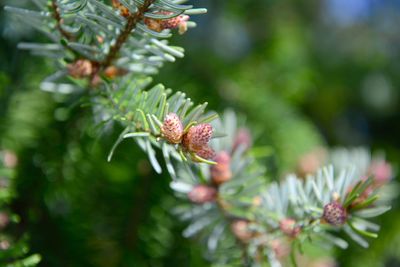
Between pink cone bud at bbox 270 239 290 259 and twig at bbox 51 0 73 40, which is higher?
twig at bbox 51 0 73 40

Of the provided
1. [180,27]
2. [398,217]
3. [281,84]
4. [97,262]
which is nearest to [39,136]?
[97,262]

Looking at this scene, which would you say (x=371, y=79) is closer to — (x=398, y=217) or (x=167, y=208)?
(x=398, y=217)

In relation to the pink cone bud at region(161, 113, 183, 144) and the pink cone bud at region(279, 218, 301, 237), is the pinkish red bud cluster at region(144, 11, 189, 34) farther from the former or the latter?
the pink cone bud at region(279, 218, 301, 237)

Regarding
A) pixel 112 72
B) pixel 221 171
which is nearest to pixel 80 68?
pixel 112 72

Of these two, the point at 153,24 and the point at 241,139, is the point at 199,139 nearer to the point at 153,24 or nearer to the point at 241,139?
the point at 153,24

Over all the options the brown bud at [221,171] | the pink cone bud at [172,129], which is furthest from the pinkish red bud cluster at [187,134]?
the brown bud at [221,171]

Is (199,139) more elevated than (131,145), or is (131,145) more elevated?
(199,139)

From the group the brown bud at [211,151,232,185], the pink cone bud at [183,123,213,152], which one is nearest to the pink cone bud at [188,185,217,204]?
the brown bud at [211,151,232,185]
